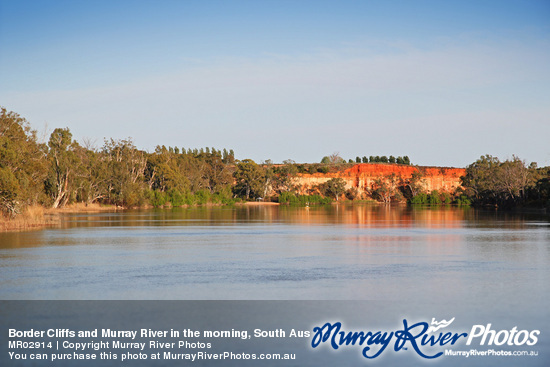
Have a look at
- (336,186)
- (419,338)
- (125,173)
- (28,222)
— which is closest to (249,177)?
(336,186)

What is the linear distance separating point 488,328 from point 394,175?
118466 mm

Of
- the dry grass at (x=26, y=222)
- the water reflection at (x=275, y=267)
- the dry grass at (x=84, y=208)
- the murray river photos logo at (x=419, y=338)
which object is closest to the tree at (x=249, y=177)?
the dry grass at (x=84, y=208)

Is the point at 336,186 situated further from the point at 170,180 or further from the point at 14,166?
the point at 14,166

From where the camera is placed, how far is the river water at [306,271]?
14.0m

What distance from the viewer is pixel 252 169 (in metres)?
107

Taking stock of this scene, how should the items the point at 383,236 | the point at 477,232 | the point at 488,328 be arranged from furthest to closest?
the point at 477,232, the point at 383,236, the point at 488,328

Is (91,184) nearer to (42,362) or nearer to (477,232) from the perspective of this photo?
(477,232)

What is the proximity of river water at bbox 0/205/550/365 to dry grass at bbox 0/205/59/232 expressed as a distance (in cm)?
339

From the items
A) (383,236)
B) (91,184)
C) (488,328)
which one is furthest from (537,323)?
(91,184)

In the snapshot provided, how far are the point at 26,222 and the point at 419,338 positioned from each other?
3201 cm

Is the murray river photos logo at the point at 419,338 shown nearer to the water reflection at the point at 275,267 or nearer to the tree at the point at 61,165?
the water reflection at the point at 275,267

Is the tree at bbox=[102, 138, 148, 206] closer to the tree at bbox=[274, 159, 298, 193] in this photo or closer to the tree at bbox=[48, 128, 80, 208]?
the tree at bbox=[48, 128, 80, 208]

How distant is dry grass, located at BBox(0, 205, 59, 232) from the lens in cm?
3481

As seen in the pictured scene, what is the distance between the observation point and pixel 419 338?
11.1m
